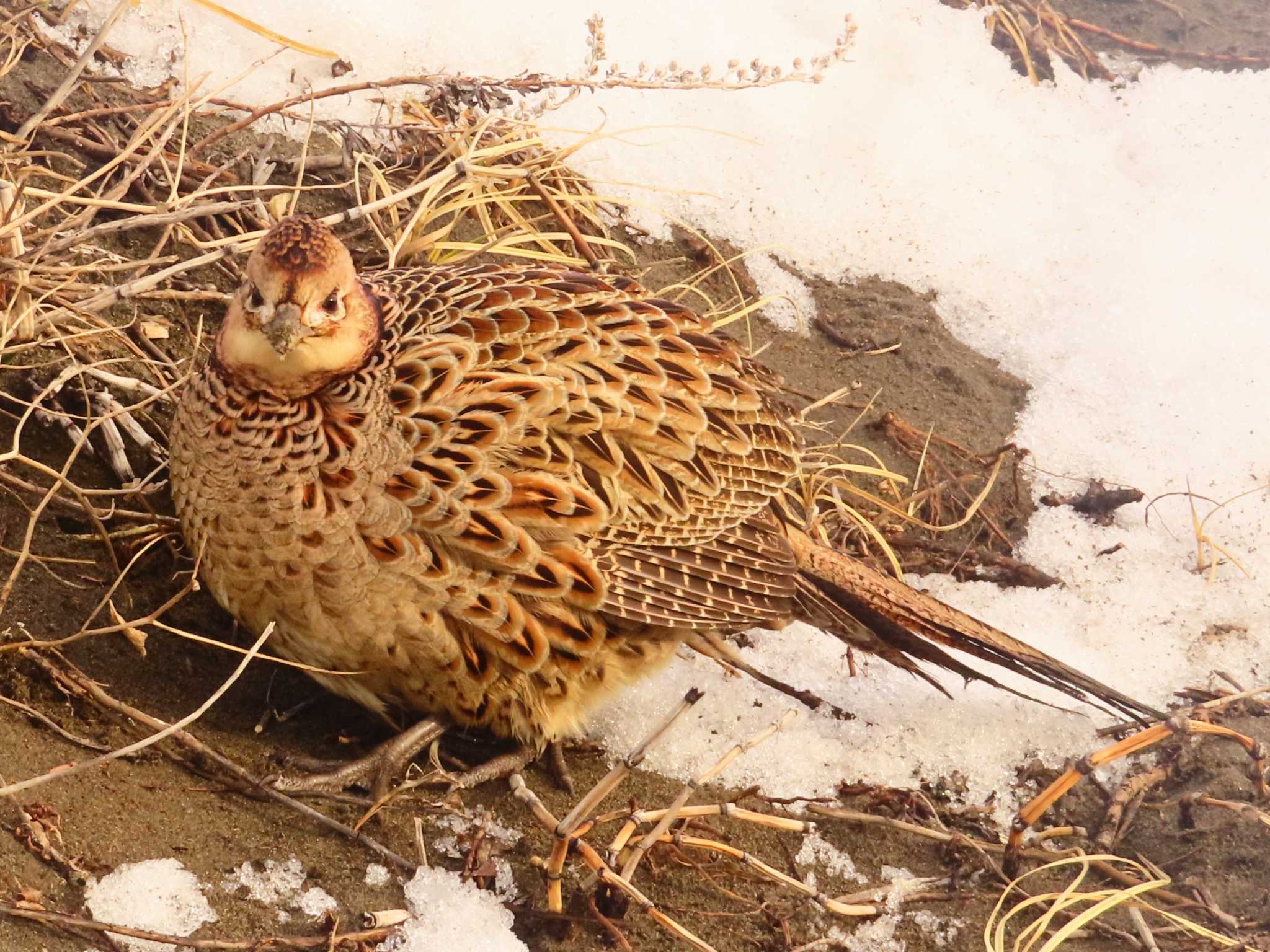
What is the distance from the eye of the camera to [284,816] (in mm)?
2748

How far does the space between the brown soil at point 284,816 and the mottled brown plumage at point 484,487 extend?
231mm

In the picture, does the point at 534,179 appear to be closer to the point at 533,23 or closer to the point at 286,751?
the point at 533,23

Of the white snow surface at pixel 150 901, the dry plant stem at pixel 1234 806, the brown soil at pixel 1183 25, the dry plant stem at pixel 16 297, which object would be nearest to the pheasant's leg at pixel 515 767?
the white snow surface at pixel 150 901

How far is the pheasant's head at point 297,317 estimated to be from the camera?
257 centimetres

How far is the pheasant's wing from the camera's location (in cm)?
283

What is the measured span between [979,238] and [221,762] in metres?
3.31

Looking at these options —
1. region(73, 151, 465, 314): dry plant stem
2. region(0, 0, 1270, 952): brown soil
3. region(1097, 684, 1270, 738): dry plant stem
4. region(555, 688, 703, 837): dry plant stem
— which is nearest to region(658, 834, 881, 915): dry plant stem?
region(0, 0, 1270, 952): brown soil

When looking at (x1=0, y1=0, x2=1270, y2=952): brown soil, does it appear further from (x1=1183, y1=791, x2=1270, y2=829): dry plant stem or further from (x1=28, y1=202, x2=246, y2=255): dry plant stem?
(x1=28, y1=202, x2=246, y2=255): dry plant stem

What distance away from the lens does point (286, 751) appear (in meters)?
2.97

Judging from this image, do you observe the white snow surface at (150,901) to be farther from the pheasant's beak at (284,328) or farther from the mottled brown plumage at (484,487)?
the pheasant's beak at (284,328)

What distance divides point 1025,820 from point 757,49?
320cm

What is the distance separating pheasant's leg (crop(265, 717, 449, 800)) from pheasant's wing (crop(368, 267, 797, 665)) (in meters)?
0.31

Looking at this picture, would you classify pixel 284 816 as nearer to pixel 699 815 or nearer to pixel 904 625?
pixel 699 815

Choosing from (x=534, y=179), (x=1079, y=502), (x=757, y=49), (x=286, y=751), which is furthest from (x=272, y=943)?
(x=757, y=49)
